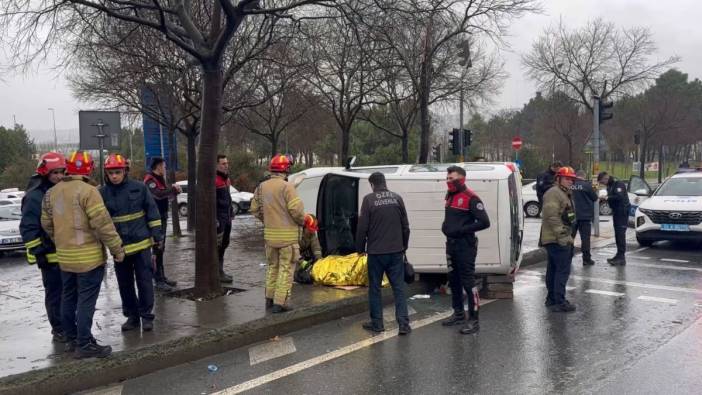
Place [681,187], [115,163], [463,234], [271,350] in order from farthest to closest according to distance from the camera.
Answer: [681,187] < [463,234] < [271,350] < [115,163]

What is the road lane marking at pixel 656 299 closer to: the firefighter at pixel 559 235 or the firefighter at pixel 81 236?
the firefighter at pixel 559 235

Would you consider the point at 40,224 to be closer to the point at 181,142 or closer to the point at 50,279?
the point at 50,279

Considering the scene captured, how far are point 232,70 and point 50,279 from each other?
751cm

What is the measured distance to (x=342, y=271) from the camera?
27.3 feet

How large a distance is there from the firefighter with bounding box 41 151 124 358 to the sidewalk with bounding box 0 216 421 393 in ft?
0.84

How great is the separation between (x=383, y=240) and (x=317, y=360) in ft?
4.70

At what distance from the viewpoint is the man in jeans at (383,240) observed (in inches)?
253

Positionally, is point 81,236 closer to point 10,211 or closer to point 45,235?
point 45,235

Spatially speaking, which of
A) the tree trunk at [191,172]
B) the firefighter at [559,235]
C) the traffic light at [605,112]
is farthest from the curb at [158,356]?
the traffic light at [605,112]

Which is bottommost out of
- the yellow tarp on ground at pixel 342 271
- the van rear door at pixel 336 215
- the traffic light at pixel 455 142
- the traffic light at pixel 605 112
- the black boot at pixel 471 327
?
the black boot at pixel 471 327

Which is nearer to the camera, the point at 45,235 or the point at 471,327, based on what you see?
the point at 45,235

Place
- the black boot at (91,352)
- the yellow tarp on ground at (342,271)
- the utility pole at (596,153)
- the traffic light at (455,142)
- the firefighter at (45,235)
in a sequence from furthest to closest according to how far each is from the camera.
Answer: the traffic light at (455,142) → the utility pole at (596,153) → the yellow tarp on ground at (342,271) → the firefighter at (45,235) → the black boot at (91,352)

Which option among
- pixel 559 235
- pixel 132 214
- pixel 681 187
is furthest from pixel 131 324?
pixel 681 187

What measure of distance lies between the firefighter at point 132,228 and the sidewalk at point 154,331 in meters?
0.33
